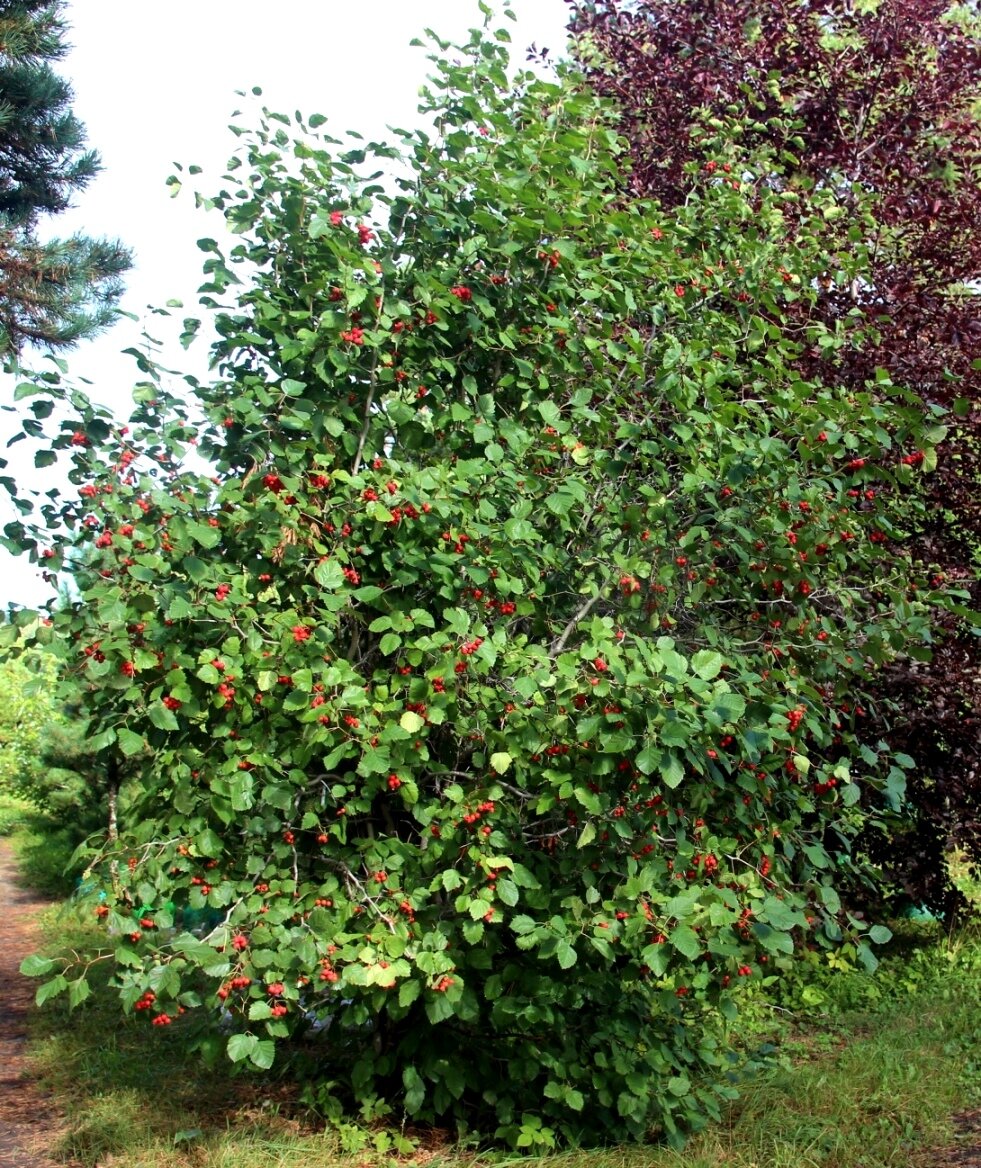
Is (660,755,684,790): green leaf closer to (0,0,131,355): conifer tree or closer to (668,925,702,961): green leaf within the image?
(668,925,702,961): green leaf

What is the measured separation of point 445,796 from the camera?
4027 millimetres

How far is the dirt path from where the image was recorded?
15.6 ft

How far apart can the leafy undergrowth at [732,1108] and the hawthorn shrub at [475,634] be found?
7.7 inches

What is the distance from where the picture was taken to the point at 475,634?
3807mm

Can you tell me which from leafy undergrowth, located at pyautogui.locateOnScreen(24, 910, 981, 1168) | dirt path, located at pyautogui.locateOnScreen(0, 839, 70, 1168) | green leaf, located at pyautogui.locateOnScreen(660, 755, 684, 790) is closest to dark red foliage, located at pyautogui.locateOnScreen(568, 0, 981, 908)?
leafy undergrowth, located at pyautogui.locateOnScreen(24, 910, 981, 1168)

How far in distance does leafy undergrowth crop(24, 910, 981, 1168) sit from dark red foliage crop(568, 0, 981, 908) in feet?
3.52

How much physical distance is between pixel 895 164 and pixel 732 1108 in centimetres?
552

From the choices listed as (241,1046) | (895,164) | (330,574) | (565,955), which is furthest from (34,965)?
(895,164)

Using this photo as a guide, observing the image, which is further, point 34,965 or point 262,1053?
point 262,1053

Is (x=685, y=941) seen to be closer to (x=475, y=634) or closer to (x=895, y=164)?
(x=475, y=634)

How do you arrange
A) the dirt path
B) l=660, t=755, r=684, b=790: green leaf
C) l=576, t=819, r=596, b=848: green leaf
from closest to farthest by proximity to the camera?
l=660, t=755, r=684, b=790: green leaf → l=576, t=819, r=596, b=848: green leaf → the dirt path

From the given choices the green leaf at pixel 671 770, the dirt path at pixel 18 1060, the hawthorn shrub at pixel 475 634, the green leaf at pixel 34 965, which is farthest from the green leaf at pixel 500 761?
the dirt path at pixel 18 1060

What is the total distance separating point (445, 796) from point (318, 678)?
634 mm

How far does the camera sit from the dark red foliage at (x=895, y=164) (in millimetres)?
6535
